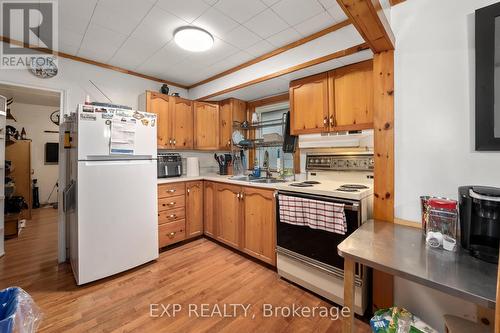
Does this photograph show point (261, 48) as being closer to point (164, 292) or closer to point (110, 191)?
point (110, 191)

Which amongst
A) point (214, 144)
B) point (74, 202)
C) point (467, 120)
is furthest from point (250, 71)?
point (74, 202)

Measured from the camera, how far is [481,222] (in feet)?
2.98

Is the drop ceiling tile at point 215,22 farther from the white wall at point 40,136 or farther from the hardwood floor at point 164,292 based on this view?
Result: the white wall at point 40,136

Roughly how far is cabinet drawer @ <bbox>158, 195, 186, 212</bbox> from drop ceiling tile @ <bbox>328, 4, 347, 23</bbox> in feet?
8.04

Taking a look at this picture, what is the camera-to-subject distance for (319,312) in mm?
1553

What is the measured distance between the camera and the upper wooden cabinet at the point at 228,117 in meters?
3.16

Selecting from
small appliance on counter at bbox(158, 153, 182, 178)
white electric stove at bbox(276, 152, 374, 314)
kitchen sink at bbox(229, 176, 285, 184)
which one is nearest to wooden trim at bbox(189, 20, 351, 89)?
white electric stove at bbox(276, 152, 374, 314)

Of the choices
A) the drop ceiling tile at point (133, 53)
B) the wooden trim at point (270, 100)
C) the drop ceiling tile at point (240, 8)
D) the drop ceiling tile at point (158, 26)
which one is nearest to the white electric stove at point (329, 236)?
the wooden trim at point (270, 100)

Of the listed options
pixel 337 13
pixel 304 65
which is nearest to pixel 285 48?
pixel 304 65

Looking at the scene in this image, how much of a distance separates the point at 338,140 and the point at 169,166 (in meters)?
2.11

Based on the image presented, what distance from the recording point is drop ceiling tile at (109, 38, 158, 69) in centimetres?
215

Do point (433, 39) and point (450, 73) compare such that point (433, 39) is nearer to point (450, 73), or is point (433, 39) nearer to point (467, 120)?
point (450, 73)

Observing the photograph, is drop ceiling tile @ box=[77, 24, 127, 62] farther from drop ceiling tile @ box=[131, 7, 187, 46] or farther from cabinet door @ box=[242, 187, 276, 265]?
cabinet door @ box=[242, 187, 276, 265]

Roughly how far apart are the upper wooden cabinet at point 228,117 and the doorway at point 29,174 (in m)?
1.95
